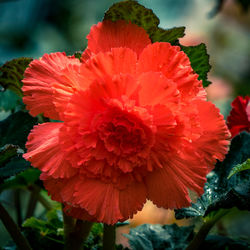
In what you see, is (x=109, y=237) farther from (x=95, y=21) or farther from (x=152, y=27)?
(x=95, y=21)

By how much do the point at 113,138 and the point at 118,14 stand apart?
0.14 m

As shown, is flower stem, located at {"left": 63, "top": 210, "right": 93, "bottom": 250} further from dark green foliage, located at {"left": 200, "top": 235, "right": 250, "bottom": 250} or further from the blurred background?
the blurred background

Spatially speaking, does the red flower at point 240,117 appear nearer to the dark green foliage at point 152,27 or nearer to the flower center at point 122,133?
the dark green foliage at point 152,27

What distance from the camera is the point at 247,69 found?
2.03 meters

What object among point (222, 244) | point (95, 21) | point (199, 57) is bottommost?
point (222, 244)

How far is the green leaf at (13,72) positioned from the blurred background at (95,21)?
1302 millimetres

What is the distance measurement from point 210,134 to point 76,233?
0.22 m

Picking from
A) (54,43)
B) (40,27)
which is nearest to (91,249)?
(54,43)

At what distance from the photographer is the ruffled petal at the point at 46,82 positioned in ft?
1.20

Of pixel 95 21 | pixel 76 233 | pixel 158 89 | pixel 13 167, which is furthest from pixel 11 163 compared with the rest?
pixel 95 21

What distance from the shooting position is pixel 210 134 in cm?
36

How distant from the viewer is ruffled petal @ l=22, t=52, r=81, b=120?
1.20ft

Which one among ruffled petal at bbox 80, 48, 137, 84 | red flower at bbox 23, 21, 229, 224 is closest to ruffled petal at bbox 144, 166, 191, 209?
red flower at bbox 23, 21, 229, 224

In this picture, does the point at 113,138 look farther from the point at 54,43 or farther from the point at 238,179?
the point at 54,43
